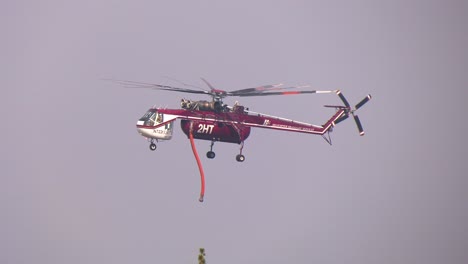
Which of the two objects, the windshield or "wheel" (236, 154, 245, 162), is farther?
"wheel" (236, 154, 245, 162)

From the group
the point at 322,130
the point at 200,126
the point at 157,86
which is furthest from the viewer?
the point at 322,130

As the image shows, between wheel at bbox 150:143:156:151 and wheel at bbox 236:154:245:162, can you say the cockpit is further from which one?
wheel at bbox 236:154:245:162

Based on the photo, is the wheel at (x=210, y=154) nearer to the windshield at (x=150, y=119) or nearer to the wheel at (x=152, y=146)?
the wheel at (x=152, y=146)

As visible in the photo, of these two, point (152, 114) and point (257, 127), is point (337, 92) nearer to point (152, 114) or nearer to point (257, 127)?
point (257, 127)

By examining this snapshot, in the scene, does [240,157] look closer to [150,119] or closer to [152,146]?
[152,146]

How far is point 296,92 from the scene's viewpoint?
111 metres

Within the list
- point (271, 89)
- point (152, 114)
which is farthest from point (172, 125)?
point (271, 89)

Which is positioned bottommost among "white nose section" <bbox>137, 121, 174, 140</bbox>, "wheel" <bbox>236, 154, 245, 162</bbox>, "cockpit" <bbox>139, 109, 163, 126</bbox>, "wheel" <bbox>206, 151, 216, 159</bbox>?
"wheel" <bbox>206, 151, 216, 159</bbox>

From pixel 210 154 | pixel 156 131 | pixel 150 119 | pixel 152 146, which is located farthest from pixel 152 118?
pixel 210 154

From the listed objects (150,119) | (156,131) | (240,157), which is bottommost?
(240,157)

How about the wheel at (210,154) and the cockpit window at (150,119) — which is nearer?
the cockpit window at (150,119)

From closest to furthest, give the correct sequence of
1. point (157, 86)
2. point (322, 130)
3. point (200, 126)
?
point (157, 86), point (200, 126), point (322, 130)

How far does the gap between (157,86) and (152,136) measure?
823 centimetres

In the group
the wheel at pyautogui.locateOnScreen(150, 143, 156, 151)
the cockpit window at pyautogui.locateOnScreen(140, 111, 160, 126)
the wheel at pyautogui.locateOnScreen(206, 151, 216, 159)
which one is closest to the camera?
the wheel at pyautogui.locateOnScreen(150, 143, 156, 151)
